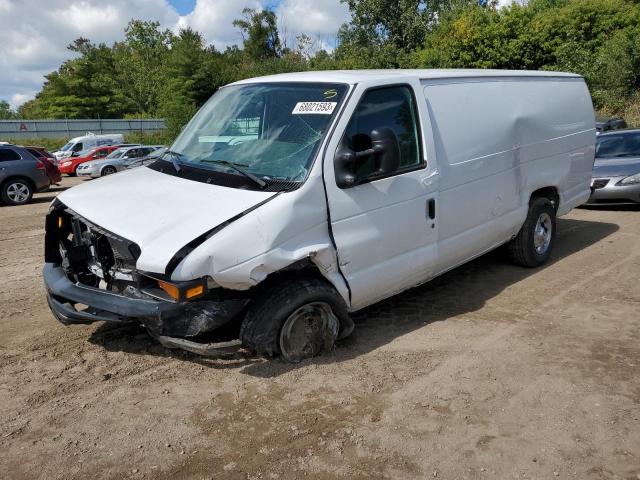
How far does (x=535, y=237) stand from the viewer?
6695mm

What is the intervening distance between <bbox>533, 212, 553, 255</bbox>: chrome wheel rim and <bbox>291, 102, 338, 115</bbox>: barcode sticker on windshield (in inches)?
135

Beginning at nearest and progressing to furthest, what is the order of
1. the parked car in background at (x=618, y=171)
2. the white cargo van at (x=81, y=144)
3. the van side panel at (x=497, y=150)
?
the van side panel at (x=497, y=150) < the parked car in background at (x=618, y=171) < the white cargo van at (x=81, y=144)

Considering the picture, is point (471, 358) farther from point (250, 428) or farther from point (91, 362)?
point (91, 362)

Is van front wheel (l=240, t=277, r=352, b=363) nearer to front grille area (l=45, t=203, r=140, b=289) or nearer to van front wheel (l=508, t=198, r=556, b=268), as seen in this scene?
front grille area (l=45, t=203, r=140, b=289)

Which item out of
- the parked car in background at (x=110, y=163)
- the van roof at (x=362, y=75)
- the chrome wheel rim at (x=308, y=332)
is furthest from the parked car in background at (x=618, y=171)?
the parked car in background at (x=110, y=163)

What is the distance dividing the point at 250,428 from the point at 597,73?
3268cm

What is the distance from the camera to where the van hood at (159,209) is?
3.59 metres

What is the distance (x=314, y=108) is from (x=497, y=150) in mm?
2128

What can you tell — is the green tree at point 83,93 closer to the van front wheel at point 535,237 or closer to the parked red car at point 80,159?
the parked red car at point 80,159

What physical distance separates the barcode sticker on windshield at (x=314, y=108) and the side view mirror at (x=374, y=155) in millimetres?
351

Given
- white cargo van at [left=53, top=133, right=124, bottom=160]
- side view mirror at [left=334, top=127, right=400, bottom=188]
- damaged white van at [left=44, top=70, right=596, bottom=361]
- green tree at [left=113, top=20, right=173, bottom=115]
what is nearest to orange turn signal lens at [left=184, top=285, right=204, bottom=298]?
damaged white van at [left=44, top=70, right=596, bottom=361]

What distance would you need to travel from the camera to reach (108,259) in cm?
415

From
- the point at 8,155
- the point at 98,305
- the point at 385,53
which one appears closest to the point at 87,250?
the point at 98,305

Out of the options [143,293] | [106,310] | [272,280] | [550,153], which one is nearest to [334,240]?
[272,280]
